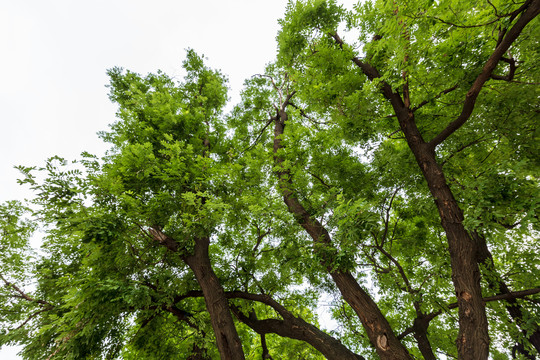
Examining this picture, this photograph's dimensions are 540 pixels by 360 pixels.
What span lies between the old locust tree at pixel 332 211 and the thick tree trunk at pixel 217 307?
0.11ft

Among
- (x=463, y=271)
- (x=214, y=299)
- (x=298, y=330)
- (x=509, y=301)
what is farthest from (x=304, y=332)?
(x=509, y=301)

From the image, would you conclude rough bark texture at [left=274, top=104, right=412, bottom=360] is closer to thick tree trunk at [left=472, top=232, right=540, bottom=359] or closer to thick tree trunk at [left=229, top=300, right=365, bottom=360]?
thick tree trunk at [left=229, top=300, right=365, bottom=360]

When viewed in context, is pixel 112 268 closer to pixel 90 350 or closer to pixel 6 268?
pixel 90 350

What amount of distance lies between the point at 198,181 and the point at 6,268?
254 inches

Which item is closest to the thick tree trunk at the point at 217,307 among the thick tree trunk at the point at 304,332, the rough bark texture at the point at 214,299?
the rough bark texture at the point at 214,299

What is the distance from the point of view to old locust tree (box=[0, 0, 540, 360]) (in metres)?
3.55

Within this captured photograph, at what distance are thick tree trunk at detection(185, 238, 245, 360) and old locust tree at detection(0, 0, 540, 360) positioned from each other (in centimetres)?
3

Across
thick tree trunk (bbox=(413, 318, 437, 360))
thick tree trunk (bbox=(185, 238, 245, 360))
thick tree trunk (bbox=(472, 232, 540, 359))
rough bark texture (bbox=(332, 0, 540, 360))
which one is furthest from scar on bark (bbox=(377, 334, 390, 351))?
thick tree trunk (bbox=(185, 238, 245, 360))

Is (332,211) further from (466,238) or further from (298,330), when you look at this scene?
(298,330)

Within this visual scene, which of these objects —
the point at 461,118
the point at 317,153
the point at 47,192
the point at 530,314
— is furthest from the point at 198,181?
the point at 530,314

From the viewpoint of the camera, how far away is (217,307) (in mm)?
5160

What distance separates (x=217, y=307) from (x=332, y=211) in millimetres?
3543

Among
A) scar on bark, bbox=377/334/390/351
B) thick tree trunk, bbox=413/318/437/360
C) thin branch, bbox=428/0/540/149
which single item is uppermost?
thin branch, bbox=428/0/540/149

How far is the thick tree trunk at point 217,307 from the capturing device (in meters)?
4.77
